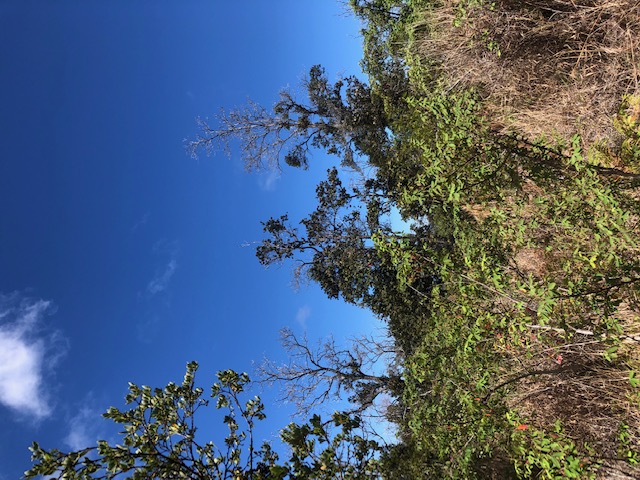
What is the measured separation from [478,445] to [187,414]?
3888 mm

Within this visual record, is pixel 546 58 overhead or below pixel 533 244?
overhead

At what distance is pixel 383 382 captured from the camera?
46.2 ft

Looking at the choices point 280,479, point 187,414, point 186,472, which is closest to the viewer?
point 280,479

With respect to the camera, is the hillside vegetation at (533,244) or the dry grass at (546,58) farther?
the dry grass at (546,58)

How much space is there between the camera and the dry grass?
19.1 ft

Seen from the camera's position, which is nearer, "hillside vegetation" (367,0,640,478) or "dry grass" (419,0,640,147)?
"hillside vegetation" (367,0,640,478)

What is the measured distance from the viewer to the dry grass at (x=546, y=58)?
229 inches

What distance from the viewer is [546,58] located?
671 cm

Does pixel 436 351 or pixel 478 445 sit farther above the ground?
pixel 436 351

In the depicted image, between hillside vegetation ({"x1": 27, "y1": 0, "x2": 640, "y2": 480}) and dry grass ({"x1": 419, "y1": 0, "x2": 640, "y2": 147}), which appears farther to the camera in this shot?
dry grass ({"x1": 419, "y1": 0, "x2": 640, "y2": 147})

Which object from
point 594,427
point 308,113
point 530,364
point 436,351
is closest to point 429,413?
point 436,351

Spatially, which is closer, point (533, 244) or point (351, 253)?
point (533, 244)

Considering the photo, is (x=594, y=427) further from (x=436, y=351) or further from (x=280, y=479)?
(x=280, y=479)

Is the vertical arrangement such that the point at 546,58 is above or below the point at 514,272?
above
